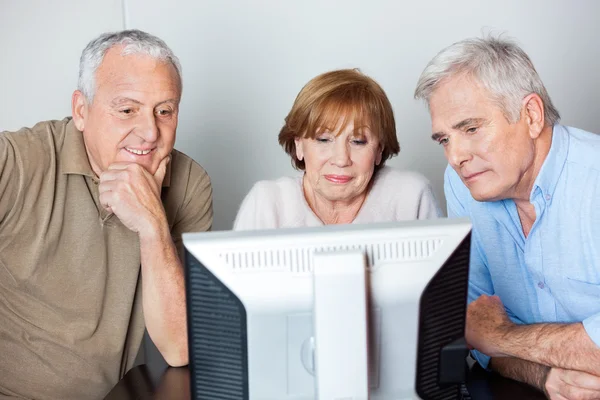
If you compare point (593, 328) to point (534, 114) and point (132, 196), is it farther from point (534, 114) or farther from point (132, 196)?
point (132, 196)

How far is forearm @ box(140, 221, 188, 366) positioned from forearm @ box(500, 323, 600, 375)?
2.77 ft

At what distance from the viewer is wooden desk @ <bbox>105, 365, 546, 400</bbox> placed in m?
1.62

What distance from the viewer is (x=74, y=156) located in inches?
81.8

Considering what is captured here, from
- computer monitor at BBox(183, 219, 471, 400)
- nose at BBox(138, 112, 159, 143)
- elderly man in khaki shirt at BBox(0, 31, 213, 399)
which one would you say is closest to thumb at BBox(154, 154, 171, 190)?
elderly man in khaki shirt at BBox(0, 31, 213, 399)

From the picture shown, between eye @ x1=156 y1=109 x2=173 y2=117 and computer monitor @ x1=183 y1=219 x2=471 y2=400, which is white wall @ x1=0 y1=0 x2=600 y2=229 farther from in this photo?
computer monitor @ x1=183 y1=219 x2=471 y2=400

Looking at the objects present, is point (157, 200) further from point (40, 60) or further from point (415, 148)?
point (415, 148)

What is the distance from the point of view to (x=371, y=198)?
2336 mm

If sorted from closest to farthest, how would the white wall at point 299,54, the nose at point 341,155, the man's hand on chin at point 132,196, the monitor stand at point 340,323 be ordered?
the monitor stand at point 340,323 < the man's hand on chin at point 132,196 < the nose at point 341,155 < the white wall at point 299,54

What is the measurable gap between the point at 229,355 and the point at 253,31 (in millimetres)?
2151

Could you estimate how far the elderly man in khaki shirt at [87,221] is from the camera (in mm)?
2012

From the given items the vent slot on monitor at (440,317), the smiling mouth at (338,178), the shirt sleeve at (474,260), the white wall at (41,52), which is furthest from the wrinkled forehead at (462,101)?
the white wall at (41,52)

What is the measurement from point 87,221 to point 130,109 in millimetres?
347

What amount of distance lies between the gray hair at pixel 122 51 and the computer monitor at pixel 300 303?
104 cm

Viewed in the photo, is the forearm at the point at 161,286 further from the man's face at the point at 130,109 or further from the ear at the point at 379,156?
the ear at the point at 379,156
